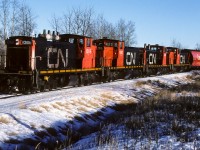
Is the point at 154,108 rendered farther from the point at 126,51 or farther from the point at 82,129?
the point at 126,51

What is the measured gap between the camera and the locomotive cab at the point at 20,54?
57.4ft

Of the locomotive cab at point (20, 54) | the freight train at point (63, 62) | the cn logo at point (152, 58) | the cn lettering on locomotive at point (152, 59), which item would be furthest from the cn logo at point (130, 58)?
the locomotive cab at point (20, 54)

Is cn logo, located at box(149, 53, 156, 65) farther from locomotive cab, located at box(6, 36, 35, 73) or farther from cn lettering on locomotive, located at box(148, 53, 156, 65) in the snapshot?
locomotive cab, located at box(6, 36, 35, 73)

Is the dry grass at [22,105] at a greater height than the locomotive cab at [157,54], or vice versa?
the locomotive cab at [157,54]

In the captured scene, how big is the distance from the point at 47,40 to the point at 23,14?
27.0m

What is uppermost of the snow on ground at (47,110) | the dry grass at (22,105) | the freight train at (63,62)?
the freight train at (63,62)

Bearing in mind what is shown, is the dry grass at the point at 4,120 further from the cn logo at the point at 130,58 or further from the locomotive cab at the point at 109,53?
the cn logo at the point at 130,58

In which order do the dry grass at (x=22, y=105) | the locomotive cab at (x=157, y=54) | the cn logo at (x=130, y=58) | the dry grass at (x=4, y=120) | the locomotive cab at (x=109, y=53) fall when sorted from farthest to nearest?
1. the locomotive cab at (x=157, y=54)
2. the cn logo at (x=130, y=58)
3. the locomotive cab at (x=109, y=53)
4. the dry grass at (x=22, y=105)
5. the dry grass at (x=4, y=120)

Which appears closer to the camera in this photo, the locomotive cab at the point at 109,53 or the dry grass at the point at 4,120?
the dry grass at the point at 4,120

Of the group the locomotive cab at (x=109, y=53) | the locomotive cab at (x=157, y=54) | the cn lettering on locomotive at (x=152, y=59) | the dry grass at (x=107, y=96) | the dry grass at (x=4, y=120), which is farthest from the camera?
the locomotive cab at (x=157, y=54)

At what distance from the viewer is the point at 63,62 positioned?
67.0 ft

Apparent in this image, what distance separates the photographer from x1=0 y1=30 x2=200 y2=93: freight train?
57.4 feet

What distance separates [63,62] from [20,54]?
3.33m

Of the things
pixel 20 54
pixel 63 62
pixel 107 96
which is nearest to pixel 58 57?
pixel 63 62
